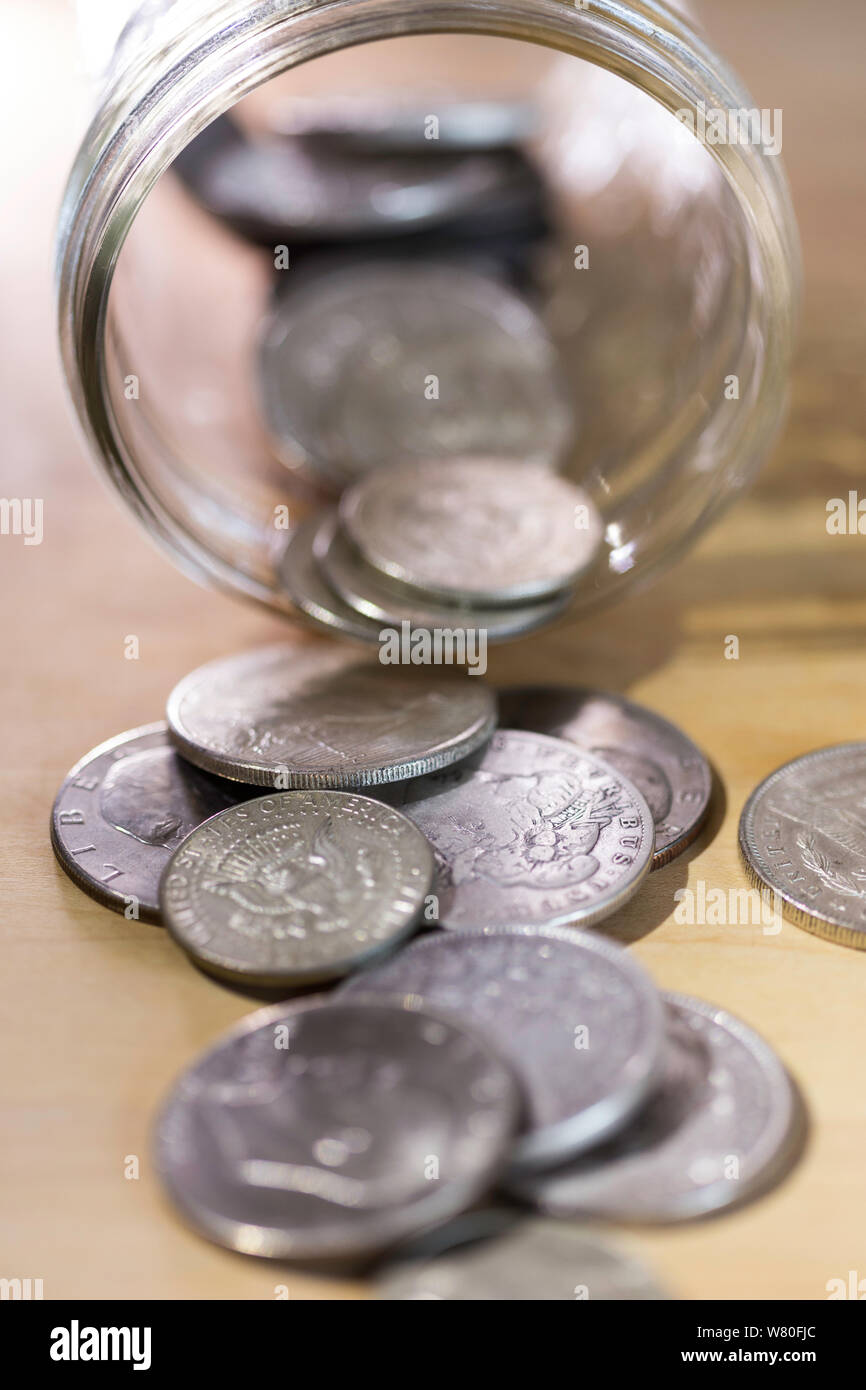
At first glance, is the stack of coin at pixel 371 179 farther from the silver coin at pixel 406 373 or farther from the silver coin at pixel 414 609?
the silver coin at pixel 414 609

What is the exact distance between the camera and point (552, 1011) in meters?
0.77

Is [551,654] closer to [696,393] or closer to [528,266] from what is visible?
[696,393]

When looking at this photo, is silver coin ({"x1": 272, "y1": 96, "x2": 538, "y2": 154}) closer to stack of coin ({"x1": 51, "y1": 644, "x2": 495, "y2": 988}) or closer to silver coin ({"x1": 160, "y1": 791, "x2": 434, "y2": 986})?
stack of coin ({"x1": 51, "y1": 644, "x2": 495, "y2": 988})

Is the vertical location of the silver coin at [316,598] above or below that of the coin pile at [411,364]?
below

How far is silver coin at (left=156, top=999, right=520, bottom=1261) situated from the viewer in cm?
66

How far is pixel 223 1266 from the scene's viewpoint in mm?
700

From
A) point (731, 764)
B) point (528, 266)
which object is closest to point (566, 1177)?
point (731, 764)

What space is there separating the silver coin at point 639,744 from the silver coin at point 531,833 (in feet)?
0.12

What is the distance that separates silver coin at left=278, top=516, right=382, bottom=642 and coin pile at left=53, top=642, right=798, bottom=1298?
0.13ft

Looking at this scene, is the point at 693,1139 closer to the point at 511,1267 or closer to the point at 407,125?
the point at 511,1267

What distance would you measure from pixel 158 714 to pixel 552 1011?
0.49m

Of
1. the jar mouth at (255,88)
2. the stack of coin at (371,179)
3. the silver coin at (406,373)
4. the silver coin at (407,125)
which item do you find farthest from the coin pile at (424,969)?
the silver coin at (407,125)

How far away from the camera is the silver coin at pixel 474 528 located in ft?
3.57

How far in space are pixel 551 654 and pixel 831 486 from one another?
403mm
